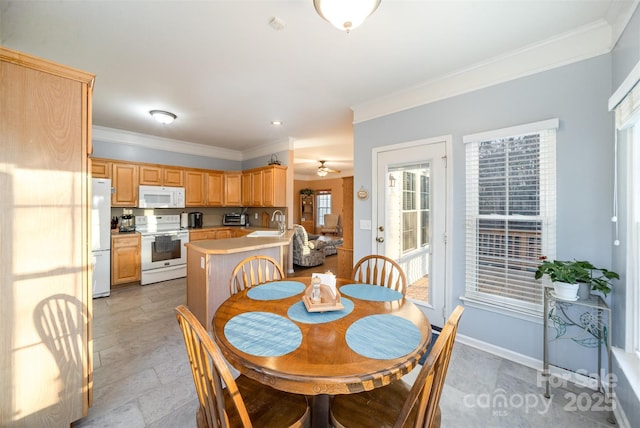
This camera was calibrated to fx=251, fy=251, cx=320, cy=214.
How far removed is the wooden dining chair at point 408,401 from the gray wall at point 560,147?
167 cm

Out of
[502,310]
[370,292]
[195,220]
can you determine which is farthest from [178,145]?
[502,310]

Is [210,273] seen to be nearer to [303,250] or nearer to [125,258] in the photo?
[125,258]

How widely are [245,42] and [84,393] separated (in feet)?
8.93

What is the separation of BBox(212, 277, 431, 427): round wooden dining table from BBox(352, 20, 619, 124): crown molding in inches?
88.2

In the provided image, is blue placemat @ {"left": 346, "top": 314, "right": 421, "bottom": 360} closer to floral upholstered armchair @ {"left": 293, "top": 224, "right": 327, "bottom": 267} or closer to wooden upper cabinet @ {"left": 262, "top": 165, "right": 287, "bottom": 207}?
wooden upper cabinet @ {"left": 262, "top": 165, "right": 287, "bottom": 207}

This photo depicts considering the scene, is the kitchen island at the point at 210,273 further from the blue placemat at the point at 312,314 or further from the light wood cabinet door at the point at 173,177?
the light wood cabinet door at the point at 173,177

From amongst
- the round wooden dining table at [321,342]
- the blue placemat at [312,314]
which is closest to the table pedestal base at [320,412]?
the round wooden dining table at [321,342]

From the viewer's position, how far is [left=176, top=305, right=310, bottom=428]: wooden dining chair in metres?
0.85

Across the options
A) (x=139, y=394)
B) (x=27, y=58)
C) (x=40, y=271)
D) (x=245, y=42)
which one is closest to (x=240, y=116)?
(x=245, y=42)

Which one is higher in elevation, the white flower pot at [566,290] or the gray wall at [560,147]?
the gray wall at [560,147]

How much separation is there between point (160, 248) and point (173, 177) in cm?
145

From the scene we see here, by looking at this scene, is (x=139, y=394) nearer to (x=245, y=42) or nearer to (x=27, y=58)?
(x=27, y=58)

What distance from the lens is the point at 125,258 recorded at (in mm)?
4246

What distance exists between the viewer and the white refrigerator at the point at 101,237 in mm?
3795
